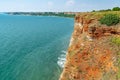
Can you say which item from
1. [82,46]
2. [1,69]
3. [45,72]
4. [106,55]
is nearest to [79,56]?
[82,46]

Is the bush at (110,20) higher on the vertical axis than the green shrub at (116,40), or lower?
higher

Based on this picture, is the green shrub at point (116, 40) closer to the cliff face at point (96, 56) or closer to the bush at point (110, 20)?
the cliff face at point (96, 56)

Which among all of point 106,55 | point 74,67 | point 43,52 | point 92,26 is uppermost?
point 92,26

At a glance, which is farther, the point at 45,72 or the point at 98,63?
the point at 45,72

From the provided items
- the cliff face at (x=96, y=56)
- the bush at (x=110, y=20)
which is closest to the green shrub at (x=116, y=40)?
the cliff face at (x=96, y=56)

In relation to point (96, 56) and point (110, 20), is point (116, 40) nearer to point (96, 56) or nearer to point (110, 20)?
point (96, 56)

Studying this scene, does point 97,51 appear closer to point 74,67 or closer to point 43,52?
point 74,67

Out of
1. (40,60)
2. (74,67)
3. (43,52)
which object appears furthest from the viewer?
(43,52)
